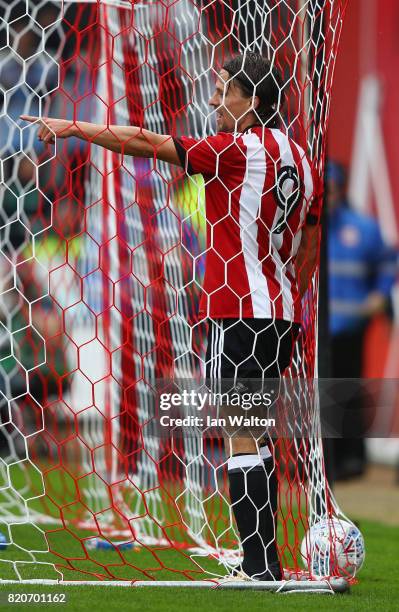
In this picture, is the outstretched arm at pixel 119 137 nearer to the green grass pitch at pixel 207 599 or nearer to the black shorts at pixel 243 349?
the black shorts at pixel 243 349

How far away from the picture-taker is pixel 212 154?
3652 mm

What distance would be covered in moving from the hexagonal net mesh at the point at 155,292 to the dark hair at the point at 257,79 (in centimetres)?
12

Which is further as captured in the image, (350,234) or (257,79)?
(350,234)

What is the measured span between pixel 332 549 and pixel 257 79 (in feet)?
5.25

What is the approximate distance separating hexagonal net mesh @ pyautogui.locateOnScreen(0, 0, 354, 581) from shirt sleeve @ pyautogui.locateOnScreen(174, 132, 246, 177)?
105 millimetres

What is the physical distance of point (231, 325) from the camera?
12.2 ft

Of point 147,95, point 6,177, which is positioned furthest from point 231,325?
point 6,177

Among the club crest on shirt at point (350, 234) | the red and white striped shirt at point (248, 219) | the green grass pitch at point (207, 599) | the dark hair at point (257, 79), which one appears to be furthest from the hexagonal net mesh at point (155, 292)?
→ the club crest on shirt at point (350, 234)

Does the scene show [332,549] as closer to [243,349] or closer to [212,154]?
[243,349]

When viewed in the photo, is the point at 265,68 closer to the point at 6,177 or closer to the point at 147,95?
the point at 147,95

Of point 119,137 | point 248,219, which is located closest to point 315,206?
point 248,219

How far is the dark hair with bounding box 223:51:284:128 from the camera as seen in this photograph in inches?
150

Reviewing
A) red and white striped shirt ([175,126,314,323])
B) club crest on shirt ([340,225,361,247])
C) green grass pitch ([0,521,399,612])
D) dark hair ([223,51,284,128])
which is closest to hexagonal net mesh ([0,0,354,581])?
red and white striped shirt ([175,126,314,323])

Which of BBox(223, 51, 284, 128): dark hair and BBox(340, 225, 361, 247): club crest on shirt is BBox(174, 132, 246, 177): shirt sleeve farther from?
BBox(340, 225, 361, 247): club crest on shirt
